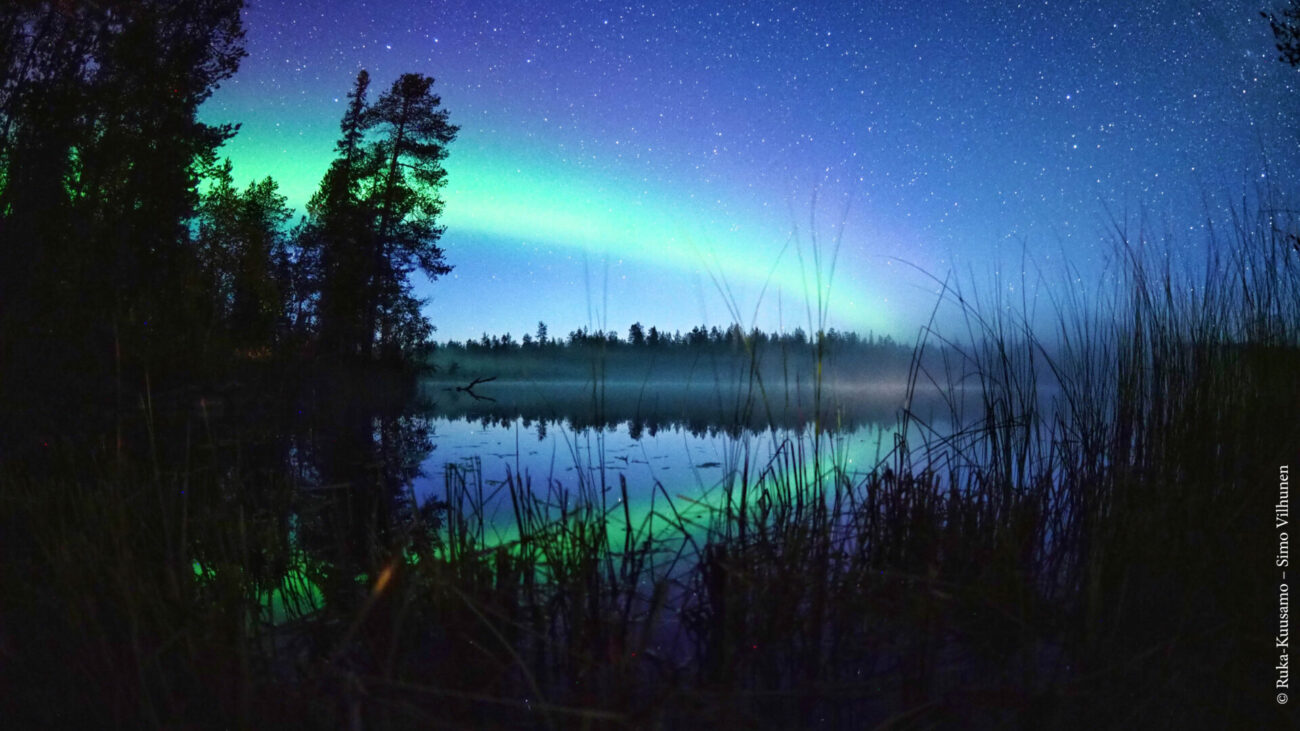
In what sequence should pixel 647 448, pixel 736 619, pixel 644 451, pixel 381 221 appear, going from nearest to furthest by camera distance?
pixel 736 619
pixel 644 451
pixel 647 448
pixel 381 221

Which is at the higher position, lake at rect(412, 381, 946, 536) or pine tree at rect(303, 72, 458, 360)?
pine tree at rect(303, 72, 458, 360)

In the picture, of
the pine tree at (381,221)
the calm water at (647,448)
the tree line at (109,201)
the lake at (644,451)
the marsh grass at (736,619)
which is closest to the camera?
the marsh grass at (736,619)

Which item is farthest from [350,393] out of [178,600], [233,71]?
[178,600]

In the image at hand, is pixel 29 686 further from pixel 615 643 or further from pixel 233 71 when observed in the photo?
pixel 233 71

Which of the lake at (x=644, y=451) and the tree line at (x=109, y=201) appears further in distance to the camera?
the tree line at (x=109, y=201)

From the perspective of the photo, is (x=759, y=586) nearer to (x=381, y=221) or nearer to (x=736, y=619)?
(x=736, y=619)

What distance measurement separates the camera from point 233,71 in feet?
32.7

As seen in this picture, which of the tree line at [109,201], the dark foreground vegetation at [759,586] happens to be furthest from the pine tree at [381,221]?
the dark foreground vegetation at [759,586]

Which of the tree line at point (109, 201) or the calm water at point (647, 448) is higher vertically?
the tree line at point (109, 201)

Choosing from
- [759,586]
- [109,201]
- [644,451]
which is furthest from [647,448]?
[109,201]

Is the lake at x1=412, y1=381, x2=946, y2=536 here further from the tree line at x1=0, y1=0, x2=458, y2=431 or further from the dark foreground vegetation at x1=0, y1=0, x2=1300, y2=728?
the tree line at x1=0, y1=0, x2=458, y2=431

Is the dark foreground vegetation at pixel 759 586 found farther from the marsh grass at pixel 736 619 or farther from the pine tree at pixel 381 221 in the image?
the pine tree at pixel 381 221

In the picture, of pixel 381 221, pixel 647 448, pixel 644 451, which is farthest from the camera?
pixel 381 221

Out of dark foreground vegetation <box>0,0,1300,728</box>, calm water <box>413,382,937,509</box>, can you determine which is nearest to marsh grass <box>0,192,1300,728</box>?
dark foreground vegetation <box>0,0,1300,728</box>
